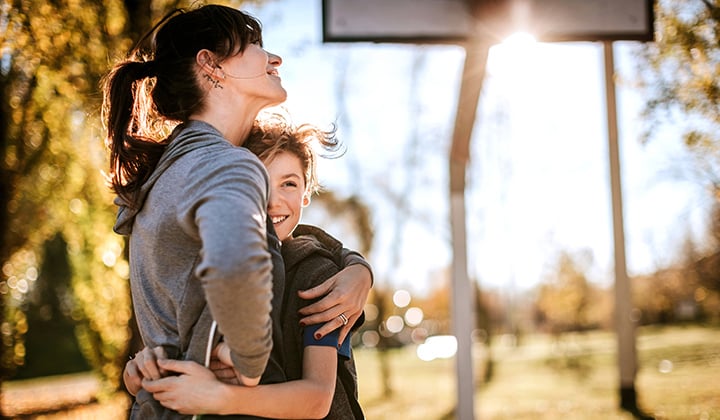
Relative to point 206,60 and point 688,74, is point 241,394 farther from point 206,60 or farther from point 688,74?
point 688,74

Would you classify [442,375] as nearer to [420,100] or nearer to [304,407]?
[420,100]

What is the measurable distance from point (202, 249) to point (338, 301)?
42cm

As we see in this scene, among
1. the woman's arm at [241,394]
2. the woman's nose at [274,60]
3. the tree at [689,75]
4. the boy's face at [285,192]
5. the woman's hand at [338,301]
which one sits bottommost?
the woman's arm at [241,394]

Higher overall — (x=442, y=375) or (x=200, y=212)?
(x=200, y=212)

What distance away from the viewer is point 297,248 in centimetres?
176

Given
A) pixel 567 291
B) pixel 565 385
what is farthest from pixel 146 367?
pixel 567 291

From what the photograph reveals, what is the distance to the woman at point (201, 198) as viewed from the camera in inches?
51.6

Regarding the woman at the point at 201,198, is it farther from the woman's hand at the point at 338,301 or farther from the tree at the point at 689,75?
the tree at the point at 689,75

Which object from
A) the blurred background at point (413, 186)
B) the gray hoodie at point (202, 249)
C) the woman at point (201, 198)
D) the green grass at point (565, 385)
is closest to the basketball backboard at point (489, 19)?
the blurred background at point (413, 186)

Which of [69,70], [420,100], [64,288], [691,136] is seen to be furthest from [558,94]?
[64,288]

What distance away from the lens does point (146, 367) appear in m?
1.54

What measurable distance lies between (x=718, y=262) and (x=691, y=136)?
52.0 ft

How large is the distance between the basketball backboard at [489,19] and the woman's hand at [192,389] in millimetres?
3965

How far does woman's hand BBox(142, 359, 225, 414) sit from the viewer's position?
4.77 ft
